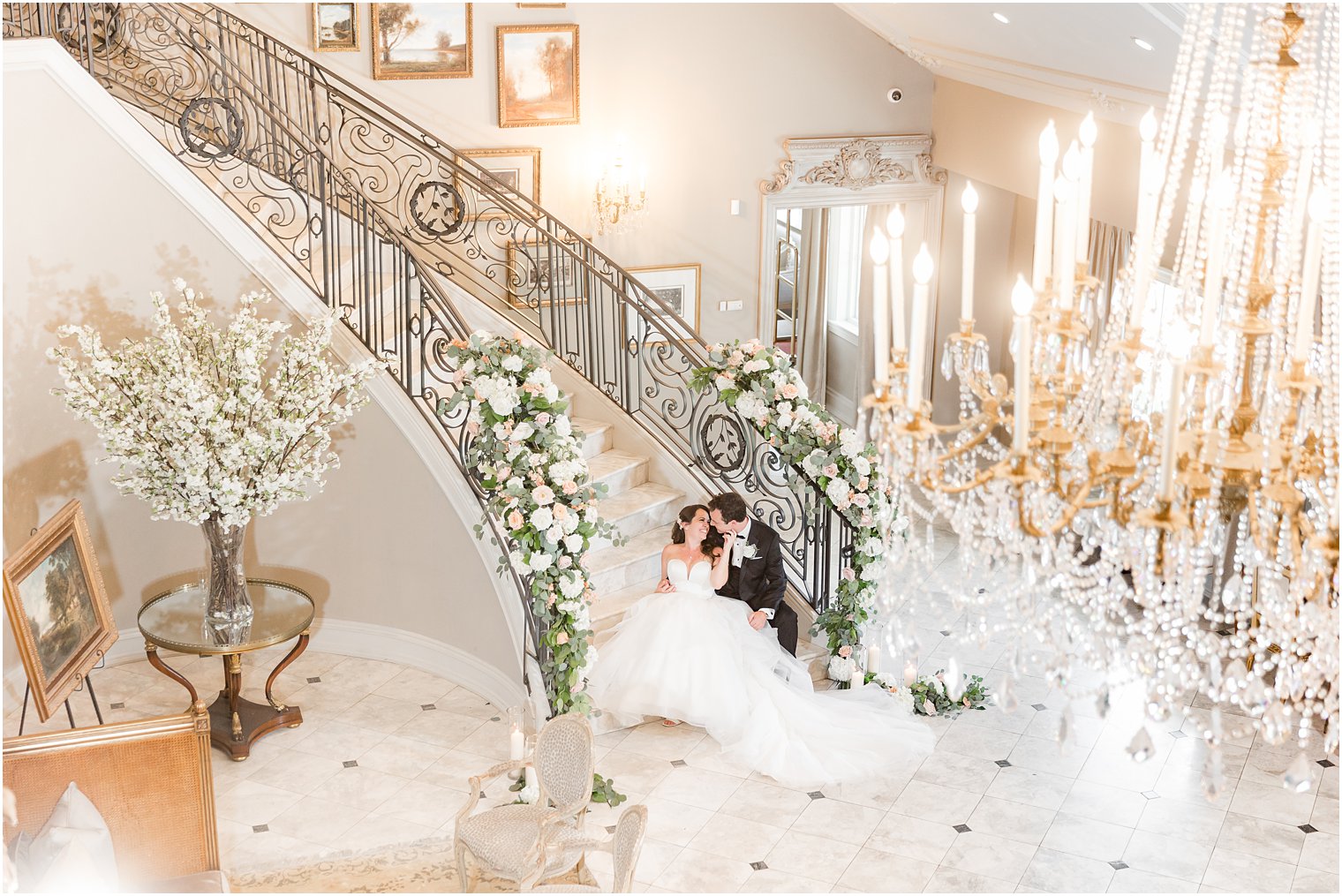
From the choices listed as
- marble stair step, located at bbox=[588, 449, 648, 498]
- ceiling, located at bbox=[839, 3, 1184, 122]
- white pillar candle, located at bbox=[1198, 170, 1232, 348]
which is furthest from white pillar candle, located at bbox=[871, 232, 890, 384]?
marble stair step, located at bbox=[588, 449, 648, 498]

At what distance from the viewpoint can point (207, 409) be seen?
244 inches

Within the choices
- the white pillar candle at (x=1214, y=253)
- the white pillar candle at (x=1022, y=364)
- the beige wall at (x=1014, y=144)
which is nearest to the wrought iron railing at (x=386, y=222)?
the beige wall at (x=1014, y=144)

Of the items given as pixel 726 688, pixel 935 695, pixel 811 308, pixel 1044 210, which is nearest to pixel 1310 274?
pixel 1044 210

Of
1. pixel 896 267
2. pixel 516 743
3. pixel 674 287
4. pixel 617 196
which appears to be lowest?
pixel 516 743

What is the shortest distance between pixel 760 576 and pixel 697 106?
469 cm

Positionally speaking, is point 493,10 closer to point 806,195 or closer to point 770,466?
point 806,195

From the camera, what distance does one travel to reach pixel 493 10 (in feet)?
32.1

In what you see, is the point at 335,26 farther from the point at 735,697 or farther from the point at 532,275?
the point at 735,697

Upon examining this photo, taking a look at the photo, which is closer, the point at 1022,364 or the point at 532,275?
the point at 1022,364

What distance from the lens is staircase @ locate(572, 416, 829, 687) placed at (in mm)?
7602

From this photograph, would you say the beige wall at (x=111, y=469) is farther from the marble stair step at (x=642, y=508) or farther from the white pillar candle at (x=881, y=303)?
the white pillar candle at (x=881, y=303)

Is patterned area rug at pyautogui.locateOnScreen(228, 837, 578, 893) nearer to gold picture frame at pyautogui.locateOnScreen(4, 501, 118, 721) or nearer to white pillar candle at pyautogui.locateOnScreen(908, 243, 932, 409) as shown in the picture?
gold picture frame at pyautogui.locateOnScreen(4, 501, 118, 721)

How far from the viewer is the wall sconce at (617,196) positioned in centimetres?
1032

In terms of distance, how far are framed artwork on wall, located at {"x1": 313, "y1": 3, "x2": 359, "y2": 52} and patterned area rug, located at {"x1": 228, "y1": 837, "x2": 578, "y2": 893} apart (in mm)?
5936
